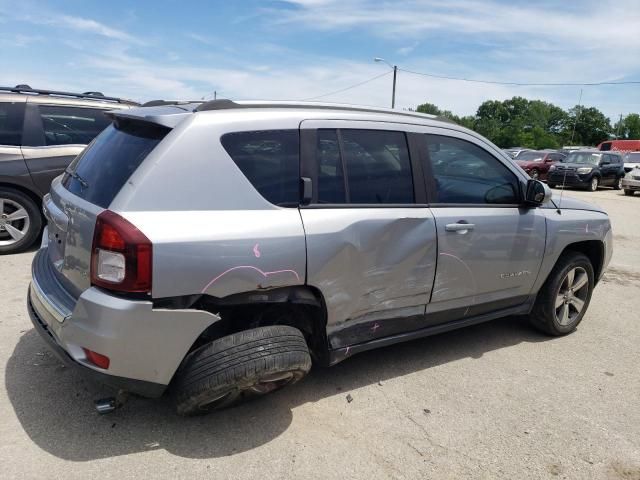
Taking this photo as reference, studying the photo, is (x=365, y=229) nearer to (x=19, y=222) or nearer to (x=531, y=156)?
(x=19, y=222)

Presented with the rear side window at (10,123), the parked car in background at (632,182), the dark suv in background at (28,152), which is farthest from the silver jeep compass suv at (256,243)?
the parked car in background at (632,182)

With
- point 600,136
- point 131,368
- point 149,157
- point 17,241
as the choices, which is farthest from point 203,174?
point 600,136

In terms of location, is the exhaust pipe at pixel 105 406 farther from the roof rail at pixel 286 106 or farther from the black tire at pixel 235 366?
the roof rail at pixel 286 106

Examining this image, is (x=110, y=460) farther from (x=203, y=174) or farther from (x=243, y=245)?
(x=203, y=174)

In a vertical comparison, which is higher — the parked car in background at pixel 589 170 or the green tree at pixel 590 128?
the green tree at pixel 590 128

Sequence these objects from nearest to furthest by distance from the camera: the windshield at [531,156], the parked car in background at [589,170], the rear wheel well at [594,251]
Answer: the rear wheel well at [594,251]
the parked car in background at [589,170]
the windshield at [531,156]

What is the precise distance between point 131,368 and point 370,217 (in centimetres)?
154

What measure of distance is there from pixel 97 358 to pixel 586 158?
2313 centimetres

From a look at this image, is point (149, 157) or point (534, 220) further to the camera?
point (534, 220)

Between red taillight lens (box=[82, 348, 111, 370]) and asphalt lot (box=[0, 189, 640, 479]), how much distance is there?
0.51 metres

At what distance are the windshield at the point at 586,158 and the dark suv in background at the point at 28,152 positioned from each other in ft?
68.2

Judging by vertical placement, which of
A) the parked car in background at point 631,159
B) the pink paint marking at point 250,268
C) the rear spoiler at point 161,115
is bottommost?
the pink paint marking at point 250,268

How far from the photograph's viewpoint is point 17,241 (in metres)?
5.90

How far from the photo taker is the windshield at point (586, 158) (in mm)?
21203
